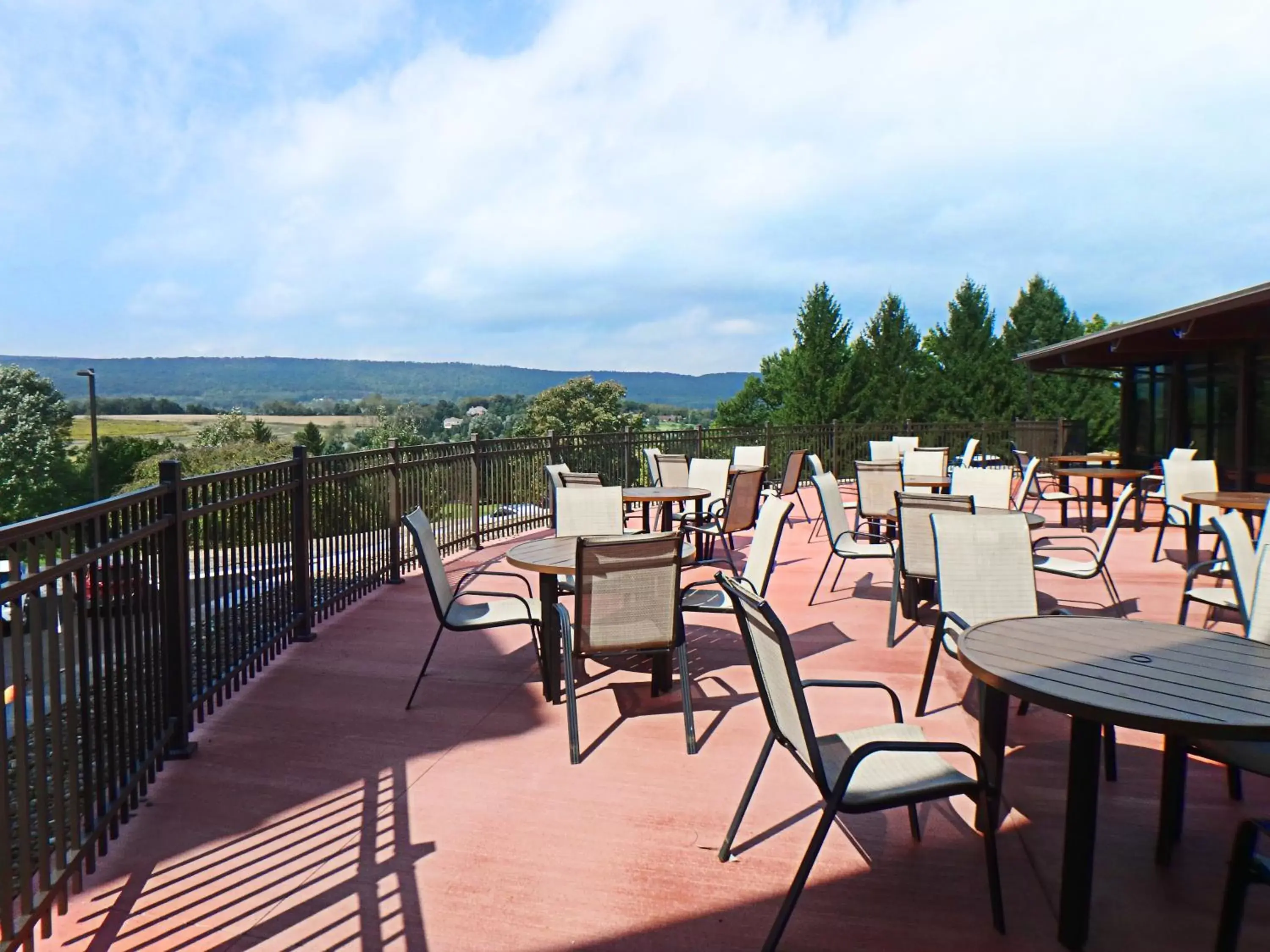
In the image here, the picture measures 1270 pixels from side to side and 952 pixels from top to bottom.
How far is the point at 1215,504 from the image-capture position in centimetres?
686

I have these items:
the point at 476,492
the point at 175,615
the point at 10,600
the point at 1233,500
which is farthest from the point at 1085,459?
the point at 10,600

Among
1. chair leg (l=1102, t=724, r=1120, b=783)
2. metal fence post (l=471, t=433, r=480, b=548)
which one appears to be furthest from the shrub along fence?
chair leg (l=1102, t=724, r=1120, b=783)

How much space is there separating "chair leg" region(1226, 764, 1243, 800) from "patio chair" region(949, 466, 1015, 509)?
3.91 meters

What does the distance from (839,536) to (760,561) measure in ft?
7.12

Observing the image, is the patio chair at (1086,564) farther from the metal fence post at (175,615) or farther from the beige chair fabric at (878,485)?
the metal fence post at (175,615)

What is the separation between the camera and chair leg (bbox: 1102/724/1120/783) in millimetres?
3395

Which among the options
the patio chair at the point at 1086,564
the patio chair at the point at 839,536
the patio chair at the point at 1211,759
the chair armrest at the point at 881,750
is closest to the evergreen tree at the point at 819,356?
the patio chair at the point at 839,536

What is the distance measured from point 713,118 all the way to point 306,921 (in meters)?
23.2

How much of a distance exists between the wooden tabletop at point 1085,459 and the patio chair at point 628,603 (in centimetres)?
1251

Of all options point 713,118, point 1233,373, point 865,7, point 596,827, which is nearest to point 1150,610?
point 596,827

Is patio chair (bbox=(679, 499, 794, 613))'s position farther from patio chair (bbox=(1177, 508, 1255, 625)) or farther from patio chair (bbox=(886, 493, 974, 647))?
patio chair (bbox=(1177, 508, 1255, 625))

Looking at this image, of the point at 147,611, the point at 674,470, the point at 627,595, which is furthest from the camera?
the point at 674,470

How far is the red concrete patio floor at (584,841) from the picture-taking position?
2.46 m

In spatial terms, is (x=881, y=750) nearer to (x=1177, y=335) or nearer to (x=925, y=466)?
(x=925, y=466)
